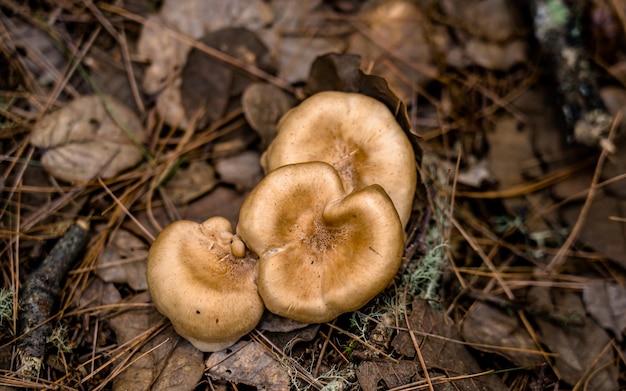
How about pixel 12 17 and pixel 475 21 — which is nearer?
pixel 12 17

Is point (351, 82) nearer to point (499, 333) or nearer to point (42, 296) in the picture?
point (499, 333)

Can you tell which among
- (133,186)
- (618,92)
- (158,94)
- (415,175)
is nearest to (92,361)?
(133,186)

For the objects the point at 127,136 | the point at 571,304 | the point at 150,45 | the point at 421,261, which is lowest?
the point at 571,304

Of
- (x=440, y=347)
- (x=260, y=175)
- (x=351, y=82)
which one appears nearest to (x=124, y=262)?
(x=260, y=175)

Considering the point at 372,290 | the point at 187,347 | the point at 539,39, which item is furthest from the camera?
the point at 539,39

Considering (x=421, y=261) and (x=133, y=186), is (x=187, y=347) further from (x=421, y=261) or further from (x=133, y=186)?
(x=421, y=261)

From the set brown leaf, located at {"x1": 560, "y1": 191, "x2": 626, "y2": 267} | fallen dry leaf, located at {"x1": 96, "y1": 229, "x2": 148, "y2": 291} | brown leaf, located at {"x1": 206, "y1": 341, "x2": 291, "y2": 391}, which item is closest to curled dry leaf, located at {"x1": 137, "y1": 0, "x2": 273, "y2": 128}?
fallen dry leaf, located at {"x1": 96, "y1": 229, "x2": 148, "y2": 291}

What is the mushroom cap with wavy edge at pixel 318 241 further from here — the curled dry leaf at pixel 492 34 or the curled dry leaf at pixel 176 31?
the curled dry leaf at pixel 492 34
